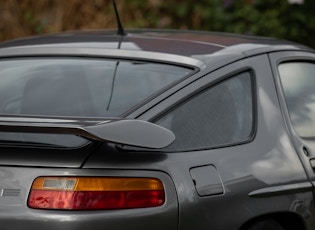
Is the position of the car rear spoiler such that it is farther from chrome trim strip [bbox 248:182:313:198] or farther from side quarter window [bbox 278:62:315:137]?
side quarter window [bbox 278:62:315:137]

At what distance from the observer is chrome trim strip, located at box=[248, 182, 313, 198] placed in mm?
4207

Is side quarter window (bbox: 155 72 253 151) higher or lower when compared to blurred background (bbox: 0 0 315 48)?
lower

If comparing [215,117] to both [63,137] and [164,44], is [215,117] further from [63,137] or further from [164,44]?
[63,137]

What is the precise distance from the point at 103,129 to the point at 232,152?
0.87 m

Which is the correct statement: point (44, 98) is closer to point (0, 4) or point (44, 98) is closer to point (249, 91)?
point (249, 91)

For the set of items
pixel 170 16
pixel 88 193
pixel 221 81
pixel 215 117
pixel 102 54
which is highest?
pixel 170 16

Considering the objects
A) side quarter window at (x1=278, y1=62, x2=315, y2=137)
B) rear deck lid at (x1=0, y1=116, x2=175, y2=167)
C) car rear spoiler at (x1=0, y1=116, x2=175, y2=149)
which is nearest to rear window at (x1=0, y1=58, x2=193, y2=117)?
rear deck lid at (x1=0, y1=116, x2=175, y2=167)

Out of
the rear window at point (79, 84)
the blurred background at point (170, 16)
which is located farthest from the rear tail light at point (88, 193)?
the blurred background at point (170, 16)

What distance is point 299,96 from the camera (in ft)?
16.3

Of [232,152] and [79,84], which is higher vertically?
[79,84]

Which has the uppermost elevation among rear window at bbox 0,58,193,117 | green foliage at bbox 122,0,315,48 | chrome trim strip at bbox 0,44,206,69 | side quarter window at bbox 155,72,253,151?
green foliage at bbox 122,0,315,48

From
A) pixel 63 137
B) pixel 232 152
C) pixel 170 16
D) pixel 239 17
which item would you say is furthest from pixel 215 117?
pixel 170 16

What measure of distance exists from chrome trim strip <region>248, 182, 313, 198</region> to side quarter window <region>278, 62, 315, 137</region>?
1.04 ft

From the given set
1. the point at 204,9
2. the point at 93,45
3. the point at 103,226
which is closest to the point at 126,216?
the point at 103,226
